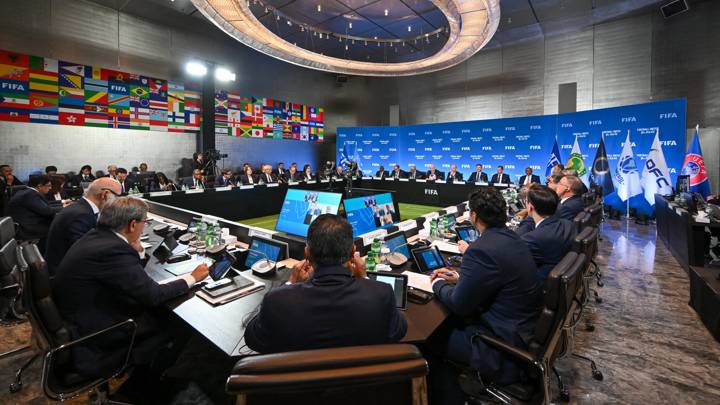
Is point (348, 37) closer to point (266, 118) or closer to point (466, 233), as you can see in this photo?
point (266, 118)

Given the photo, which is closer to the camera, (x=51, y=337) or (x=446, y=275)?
(x=51, y=337)

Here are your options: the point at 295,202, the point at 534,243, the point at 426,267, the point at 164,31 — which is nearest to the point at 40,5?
the point at 164,31

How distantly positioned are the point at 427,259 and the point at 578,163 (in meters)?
8.24

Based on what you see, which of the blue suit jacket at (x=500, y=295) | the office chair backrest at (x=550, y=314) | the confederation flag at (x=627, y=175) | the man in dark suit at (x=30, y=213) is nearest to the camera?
the office chair backrest at (x=550, y=314)

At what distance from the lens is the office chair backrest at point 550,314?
1.33 m

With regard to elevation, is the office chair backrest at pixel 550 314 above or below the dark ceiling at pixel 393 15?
below

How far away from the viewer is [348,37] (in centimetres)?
914

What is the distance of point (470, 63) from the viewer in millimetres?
11250

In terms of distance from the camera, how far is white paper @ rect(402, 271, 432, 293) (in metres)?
1.87

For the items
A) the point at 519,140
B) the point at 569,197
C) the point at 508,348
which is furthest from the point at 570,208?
the point at 519,140

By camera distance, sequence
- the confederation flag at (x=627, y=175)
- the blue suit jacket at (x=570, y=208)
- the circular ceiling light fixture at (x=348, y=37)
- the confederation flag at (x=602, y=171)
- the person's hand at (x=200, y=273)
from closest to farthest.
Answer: the person's hand at (x=200, y=273)
the blue suit jacket at (x=570, y=208)
the circular ceiling light fixture at (x=348, y=37)
the confederation flag at (x=627, y=175)
the confederation flag at (x=602, y=171)

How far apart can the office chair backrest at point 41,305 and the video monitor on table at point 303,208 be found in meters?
1.46

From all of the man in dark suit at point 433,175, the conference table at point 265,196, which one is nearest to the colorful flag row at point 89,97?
the conference table at point 265,196

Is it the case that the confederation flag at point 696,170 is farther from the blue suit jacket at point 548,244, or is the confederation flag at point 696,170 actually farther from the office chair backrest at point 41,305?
the office chair backrest at point 41,305
